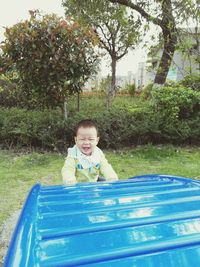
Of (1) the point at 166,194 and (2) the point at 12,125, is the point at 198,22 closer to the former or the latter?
(2) the point at 12,125

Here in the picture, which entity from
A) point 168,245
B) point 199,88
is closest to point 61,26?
point 199,88

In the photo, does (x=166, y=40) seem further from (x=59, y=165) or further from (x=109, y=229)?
(x=109, y=229)

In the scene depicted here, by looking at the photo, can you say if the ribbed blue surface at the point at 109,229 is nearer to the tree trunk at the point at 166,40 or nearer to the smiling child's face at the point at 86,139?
the smiling child's face at the point at 86,139

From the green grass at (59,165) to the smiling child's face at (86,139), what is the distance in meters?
1.75

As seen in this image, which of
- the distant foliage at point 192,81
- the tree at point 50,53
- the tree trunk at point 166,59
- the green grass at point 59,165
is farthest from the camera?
the tree trunk at point 166,59

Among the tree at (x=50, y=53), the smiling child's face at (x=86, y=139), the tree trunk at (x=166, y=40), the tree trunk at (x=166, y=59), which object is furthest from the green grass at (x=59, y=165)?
the tree trunk at (x=166, y=59)

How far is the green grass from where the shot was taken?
5.60 meters

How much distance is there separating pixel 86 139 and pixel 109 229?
2.05m

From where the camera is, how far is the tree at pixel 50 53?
295 inches

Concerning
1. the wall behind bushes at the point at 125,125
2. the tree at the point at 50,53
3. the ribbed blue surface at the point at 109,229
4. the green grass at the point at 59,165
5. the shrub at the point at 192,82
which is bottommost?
the green grass at the point at 59,165

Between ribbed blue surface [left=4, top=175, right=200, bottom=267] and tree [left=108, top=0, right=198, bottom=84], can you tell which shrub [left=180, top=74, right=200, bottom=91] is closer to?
tree [left=108, top=0, right=198, bottom=84]

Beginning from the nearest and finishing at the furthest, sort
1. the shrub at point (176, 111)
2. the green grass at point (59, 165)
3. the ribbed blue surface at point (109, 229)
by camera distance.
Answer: the ribbed blue surface at point (109, 229) → the green grass at point (59, 165) → the shrub at point (176, 111)

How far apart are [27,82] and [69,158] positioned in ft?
16.5

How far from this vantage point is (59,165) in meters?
6.86
